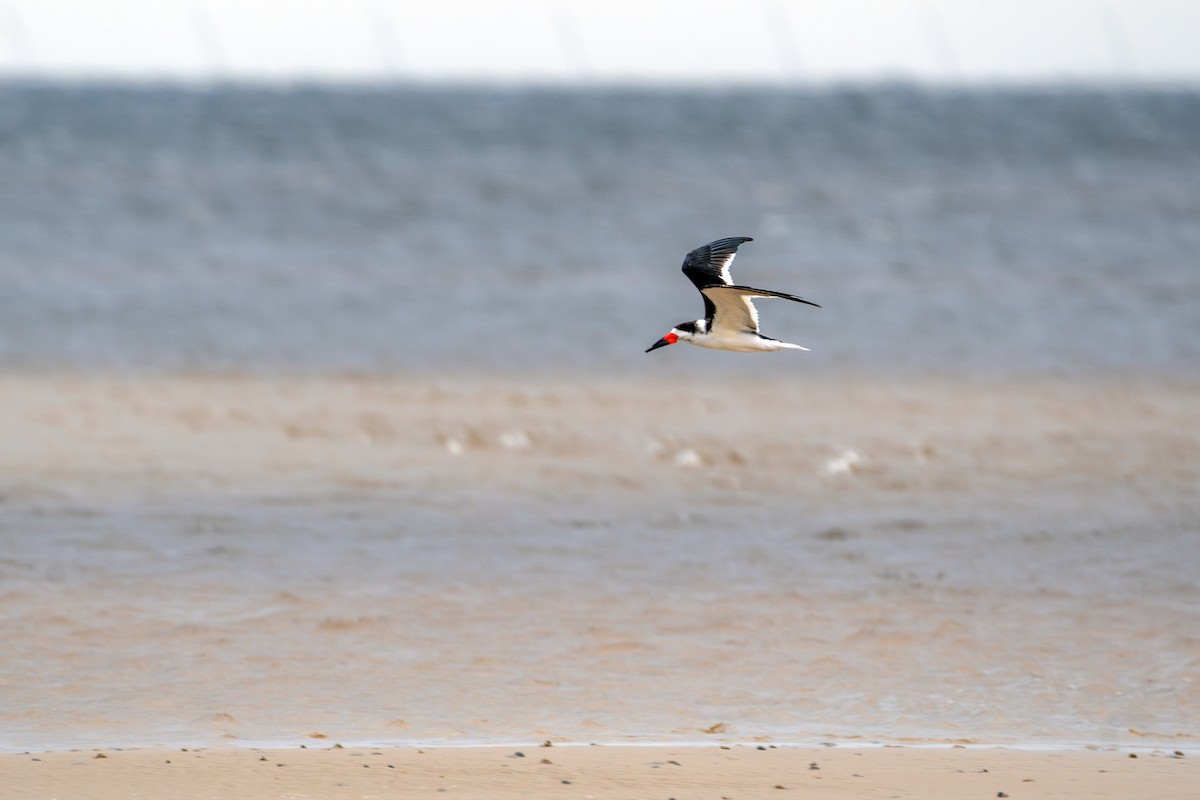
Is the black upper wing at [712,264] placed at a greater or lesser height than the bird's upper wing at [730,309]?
greater

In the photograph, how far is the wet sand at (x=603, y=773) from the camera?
226 inches

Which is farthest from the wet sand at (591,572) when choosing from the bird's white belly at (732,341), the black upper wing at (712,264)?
the black upper wing at (712,264)

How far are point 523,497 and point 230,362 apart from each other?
21.7 feet

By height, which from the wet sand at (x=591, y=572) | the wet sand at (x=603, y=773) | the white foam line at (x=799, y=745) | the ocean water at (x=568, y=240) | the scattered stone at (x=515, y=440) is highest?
the ocean water at (x=568, y=240)

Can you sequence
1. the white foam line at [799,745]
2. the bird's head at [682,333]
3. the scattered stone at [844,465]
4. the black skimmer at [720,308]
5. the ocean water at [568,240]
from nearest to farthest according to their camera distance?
the white foam line at [799,745], the black skimmer at [720,308], the bird's head at [682,333], the scattered stone at [844,465], the ocean water at [568,240]

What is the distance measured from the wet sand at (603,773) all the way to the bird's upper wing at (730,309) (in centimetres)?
247

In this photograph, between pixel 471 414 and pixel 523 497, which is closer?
pixel 523 497

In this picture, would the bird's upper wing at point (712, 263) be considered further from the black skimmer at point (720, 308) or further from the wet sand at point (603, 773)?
the wet sand at point (603, 773)

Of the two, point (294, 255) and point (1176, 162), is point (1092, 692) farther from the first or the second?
point (1176, 162)

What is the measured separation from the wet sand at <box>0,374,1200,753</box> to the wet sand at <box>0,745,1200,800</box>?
69mm

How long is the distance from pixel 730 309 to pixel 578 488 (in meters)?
3.07

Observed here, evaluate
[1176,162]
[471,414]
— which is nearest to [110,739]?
[471,414]

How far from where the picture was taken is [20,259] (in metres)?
24.4

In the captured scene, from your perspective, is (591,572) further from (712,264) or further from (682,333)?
(712,264)
